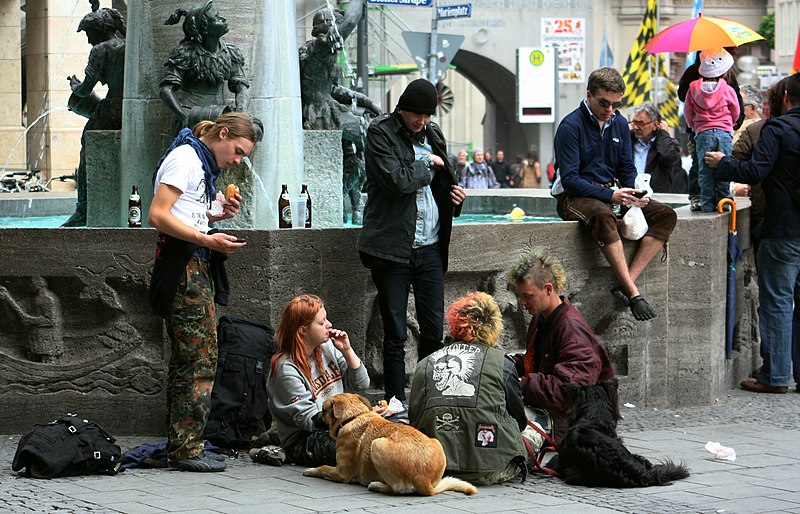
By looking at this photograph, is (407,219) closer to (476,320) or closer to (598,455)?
(476,320)

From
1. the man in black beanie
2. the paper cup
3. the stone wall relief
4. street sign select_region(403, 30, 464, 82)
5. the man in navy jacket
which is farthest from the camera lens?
street sign select_region(403, 30, 464, 82)

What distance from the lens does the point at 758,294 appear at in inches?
468

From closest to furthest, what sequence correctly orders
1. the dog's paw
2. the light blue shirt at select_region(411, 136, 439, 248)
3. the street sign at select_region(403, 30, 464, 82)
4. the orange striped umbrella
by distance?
the dog's paw < the light blue shirt at select_region(411, 136, 439, 248) < the orange striped umbrella < the street sign at select_region(403, 30, 464, 82)

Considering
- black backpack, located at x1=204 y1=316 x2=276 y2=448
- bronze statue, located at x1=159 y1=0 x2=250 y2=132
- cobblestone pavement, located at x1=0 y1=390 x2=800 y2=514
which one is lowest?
cobblestone pavement, located at x1=0 y1=390 x2=800 y2=514

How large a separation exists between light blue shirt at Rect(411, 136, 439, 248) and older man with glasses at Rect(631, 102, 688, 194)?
766 centimetres

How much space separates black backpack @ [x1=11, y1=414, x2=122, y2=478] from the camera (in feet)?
26.5

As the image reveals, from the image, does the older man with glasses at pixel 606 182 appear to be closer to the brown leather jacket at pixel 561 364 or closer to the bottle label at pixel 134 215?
the brown leather jacket at pixel 561 364

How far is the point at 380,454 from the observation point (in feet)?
25.3

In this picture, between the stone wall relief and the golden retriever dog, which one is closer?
the golden retriever dog

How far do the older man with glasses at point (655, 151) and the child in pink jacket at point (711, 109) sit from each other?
433 cm

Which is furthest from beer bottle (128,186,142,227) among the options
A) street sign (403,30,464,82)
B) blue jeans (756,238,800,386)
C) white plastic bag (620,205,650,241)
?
street sign (403,30,464,82)

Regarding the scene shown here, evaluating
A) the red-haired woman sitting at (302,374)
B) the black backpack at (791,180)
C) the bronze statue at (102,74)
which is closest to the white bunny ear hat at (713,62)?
the black backpack at (791,180)

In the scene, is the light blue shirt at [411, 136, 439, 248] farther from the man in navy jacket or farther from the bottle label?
the man in navy jacket

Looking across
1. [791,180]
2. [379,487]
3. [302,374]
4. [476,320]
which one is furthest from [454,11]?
[379,487]
